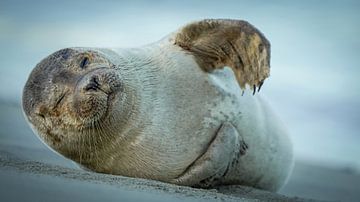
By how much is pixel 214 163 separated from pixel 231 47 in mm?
986

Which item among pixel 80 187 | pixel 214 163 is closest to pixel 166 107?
pixel 214 163

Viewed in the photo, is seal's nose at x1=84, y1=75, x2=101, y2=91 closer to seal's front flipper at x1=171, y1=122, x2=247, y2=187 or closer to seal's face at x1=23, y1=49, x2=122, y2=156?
seal's face at x1=23, y1=49, x2=122, y2=156

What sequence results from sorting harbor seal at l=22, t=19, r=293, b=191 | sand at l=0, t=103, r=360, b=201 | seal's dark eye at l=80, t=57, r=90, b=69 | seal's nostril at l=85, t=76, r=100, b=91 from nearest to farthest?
sand at l=0, t=103, r=360, b=201, seal's nostril at l=85, t=76, r=100, b=91, harbor seal at l=22, t=19, r=293, b=191, seal's dark eye at l=80, t=57, r=90, b=69

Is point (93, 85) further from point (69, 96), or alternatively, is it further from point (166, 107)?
point (166, 107)

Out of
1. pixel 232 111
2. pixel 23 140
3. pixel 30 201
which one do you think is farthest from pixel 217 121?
pixel 23 140

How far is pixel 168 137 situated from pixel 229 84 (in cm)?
81

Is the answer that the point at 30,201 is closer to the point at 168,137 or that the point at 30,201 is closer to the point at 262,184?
the point at 168,137

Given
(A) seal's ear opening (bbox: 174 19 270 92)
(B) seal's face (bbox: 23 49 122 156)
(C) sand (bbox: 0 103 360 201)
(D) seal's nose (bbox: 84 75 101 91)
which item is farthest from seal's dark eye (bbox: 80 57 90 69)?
(A) seal's ear opening (bbox: 174 19 270 92)

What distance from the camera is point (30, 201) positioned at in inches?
132

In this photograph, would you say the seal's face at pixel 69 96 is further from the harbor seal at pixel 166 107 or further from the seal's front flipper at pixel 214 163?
the seal's front flipper at pixel 214 163

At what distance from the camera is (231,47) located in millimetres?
6223

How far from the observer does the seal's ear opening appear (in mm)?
5914

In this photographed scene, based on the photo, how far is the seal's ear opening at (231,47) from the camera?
5914 mm

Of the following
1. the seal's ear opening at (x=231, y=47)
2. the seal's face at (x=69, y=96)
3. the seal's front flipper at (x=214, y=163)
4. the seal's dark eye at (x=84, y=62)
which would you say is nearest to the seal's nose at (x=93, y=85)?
the seal's face at (x=69, y=96)
